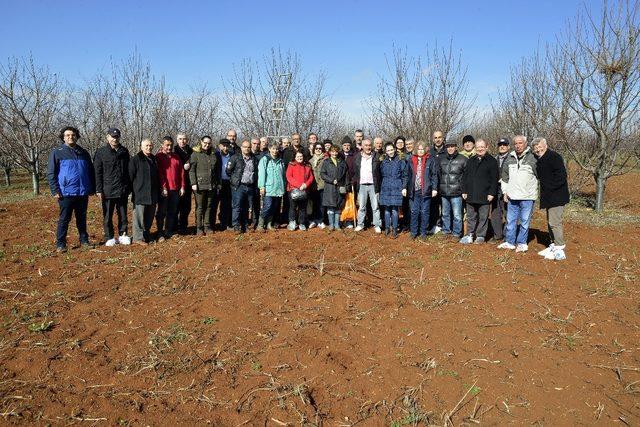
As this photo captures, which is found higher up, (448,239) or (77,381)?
(448,239)

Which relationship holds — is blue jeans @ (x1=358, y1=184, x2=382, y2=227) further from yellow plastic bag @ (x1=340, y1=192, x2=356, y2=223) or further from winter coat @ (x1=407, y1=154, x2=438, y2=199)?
winter coat @ (x1=407, y1=154, x2=438, y2=199)

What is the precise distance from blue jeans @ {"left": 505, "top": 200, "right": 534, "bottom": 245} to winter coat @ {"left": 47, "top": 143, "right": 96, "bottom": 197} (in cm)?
678

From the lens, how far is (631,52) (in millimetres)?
11141

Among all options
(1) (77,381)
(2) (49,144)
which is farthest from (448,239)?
(2) (49,144)

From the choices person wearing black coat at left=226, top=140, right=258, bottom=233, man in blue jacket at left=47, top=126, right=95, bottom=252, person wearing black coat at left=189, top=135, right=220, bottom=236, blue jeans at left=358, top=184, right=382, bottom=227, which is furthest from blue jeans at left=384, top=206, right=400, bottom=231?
man in blue jacket at left=47, top=126, right=95, bottom=252

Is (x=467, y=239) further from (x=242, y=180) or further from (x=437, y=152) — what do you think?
(x=242, y=180)

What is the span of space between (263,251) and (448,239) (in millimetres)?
3263

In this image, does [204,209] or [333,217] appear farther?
[333,217]

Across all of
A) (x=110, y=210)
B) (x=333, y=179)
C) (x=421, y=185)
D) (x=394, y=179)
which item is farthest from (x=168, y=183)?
(x=421, y=185)

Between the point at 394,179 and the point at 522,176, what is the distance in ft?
6.74

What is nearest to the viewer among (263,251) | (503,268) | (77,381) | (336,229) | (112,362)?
(77,381)

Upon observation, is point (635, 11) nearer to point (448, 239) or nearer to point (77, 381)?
point (448, 239)

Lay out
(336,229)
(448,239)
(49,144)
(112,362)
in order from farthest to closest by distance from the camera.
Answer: (49,144)
(336,229)
(448,239)
(112,362)

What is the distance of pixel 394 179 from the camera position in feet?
25.0
